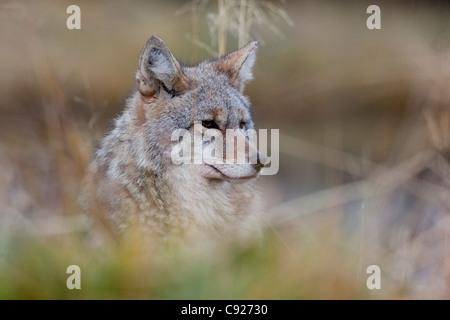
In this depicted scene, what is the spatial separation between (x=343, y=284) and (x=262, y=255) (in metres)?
0.38

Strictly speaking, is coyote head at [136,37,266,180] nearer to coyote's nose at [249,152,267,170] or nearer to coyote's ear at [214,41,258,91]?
coyote's nose at [249,152,267,170]

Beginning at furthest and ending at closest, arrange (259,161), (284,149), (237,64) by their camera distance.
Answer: (284,149) → (237,64) → (259,161)

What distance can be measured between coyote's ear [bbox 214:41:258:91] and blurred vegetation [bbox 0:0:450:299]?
37 centimetres

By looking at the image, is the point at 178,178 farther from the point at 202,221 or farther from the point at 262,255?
the point at 262,255

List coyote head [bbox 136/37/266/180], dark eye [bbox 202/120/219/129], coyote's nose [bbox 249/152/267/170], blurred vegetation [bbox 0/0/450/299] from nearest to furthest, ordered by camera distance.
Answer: blurred vegetation [bbox 0/0/450/299] < coyote's nose [bbox 249/152/267/170] < coyote head [bbox 136/37/266/180] < dark eye [bbox 202/120/219/129]

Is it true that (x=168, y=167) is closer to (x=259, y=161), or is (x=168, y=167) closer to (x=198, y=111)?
(x=198, y=111)

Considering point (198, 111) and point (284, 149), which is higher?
point (284, 149)

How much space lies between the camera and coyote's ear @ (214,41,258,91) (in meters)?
5.19

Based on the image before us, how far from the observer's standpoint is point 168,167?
464 cm

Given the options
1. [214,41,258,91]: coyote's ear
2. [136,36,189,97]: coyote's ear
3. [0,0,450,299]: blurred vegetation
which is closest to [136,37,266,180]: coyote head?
[136,36,189,97]: coyote's ear

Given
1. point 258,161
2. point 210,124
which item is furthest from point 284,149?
point 258,161

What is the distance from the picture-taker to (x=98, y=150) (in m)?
5.09

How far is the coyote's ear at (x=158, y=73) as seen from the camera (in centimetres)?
460
